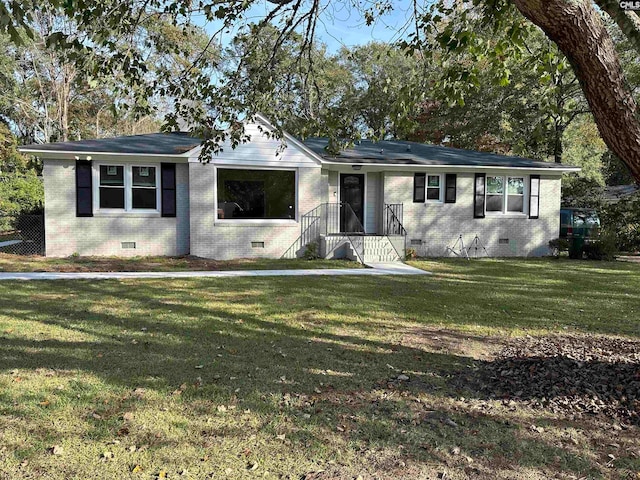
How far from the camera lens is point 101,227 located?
13.6 metres

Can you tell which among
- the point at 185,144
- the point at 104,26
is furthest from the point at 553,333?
the point at 185,144

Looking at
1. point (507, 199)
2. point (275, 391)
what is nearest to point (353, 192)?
point (507, 199)

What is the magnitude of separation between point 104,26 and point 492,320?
20.3ft

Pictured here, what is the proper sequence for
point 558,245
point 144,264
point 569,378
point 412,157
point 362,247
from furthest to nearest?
point 558,245, point 412,157, point 362,247, point 144,264, point 569,378

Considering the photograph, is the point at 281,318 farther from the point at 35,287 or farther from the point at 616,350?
the point at 35,287

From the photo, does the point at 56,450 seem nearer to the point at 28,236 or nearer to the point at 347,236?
the point at 347,236

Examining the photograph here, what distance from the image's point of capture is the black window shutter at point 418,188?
52.5ft

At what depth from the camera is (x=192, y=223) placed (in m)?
13.8

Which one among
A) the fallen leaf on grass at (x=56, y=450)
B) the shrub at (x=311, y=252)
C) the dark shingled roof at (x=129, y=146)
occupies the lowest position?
the fallen leaf on grass at (x=56, y=450)

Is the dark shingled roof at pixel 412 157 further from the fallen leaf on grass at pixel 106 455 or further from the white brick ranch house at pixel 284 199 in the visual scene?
the fallen leaf on grass at pixel 106 455

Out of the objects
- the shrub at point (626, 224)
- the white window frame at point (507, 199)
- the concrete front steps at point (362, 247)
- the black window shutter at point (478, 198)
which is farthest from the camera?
the shrub at point (626, 224)

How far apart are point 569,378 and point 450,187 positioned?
12431 mm

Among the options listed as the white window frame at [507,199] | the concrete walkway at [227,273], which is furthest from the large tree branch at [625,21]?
the white window frame at [507,199]

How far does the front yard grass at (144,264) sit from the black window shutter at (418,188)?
3.95 meters
